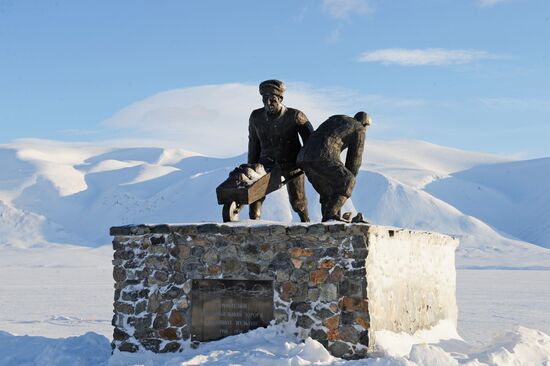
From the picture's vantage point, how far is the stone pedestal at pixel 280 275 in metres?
8.51

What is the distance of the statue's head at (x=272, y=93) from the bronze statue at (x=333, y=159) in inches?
27.0

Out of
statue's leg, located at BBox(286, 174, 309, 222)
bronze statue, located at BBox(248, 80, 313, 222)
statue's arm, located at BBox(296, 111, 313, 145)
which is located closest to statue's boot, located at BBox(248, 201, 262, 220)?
bronze statue, located at BBox(248, 80, 313, 222)

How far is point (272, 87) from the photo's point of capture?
10281 mm

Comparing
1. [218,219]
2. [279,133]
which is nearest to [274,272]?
[279,133]

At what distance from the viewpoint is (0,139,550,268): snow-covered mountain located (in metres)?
67.8

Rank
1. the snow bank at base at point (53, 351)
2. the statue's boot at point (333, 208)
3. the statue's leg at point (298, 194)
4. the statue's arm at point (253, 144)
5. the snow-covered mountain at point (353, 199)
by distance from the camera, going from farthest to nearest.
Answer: the snow-covered mountain at point (353, 199)
the statue's leg at point (298, 194)
the statue's arm at point (253, 144)
the statue's boot at point (333, 208)
the snow bank at base at point (53, 351)

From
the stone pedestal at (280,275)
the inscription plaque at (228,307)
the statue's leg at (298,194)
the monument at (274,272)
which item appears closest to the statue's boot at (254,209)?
the monument at (274,272)

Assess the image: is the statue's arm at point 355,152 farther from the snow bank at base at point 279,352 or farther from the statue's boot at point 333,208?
the snow bank at base at point 279,352

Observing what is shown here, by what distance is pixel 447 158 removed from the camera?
12212 cm

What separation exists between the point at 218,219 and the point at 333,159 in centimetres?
5389

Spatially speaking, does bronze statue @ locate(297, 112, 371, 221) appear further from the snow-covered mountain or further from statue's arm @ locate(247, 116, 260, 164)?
the snow-covered mountain

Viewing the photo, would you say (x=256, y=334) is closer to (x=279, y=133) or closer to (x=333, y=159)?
(x=333, y=159)

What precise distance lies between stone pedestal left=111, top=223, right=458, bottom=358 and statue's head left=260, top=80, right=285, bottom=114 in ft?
7.00

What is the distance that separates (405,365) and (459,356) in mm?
1091
